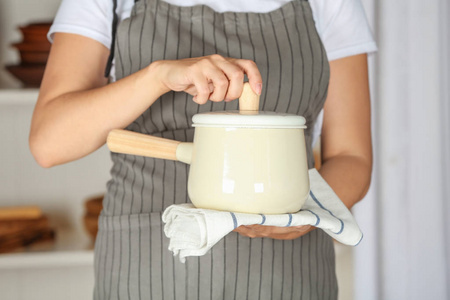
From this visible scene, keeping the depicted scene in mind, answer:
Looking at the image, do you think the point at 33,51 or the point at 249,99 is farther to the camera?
the point at 33,51

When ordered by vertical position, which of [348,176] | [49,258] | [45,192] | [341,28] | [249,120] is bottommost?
[49,258]

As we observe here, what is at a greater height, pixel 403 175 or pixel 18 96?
pixel 18 96

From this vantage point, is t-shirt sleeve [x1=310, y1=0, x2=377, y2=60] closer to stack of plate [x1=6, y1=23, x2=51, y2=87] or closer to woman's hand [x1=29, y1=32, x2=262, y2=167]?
woman's hand [x1=29, y1=32, x2=262, y2=167]

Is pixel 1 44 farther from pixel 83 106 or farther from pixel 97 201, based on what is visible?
pixel 83 106

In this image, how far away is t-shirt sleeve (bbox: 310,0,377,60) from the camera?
2.78ft

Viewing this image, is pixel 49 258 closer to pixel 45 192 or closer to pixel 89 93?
pixel 45 192

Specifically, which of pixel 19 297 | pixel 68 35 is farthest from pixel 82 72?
pixel 19 297

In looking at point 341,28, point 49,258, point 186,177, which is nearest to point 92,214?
point 49,258

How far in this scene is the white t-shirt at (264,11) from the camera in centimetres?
77

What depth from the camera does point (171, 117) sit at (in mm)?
757

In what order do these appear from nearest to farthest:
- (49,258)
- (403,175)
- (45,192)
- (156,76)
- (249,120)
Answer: (249,120), (156,76), (49,258), (403,175), (45,192)

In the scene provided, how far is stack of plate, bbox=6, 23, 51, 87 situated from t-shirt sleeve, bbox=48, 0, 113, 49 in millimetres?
672

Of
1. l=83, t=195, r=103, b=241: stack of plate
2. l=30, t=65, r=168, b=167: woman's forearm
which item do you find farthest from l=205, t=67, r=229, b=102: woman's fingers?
l=83, t=195, r=103, b=241: stack of plate

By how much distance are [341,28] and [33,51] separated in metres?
0.89
